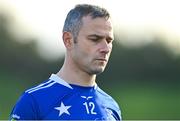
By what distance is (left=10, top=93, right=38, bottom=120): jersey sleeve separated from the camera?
730 cm

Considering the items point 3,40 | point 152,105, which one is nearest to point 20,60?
point 3,40

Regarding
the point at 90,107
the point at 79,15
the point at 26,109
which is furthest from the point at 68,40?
the point at 26,109

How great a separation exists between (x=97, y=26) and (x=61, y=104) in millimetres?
699

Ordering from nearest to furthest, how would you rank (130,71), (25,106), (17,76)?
(25,106) → (17,76) → (130,71)

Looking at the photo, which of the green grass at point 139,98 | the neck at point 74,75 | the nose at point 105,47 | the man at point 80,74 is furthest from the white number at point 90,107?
the green grass at point 139,98

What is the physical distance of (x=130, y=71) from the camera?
42281 mm

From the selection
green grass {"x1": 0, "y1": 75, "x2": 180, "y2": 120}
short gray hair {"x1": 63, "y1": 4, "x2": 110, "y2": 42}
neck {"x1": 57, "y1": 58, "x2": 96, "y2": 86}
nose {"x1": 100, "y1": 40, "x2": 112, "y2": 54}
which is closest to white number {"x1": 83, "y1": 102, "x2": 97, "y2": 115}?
neck {"x1": 57, "y1": 58, "x2": 96, "y2": 86}

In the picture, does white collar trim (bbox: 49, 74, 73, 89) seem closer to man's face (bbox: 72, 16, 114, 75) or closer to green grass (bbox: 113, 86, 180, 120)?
man's face (bbox: 72, 16, 114, 75)

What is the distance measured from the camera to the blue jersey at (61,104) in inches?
289

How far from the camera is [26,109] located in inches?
288

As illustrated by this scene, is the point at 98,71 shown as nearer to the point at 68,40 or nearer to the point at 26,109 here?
the point at 68,40

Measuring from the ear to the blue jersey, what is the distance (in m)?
0.28

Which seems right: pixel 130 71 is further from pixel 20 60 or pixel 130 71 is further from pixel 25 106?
pixel 25 106

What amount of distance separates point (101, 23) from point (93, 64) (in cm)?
34
